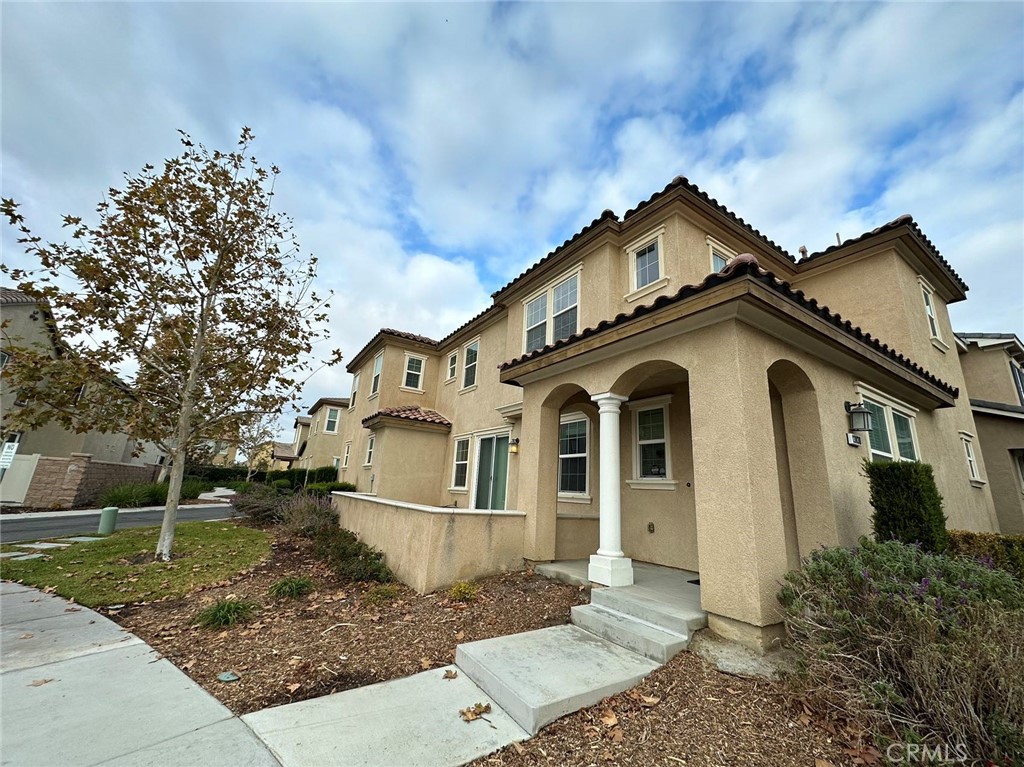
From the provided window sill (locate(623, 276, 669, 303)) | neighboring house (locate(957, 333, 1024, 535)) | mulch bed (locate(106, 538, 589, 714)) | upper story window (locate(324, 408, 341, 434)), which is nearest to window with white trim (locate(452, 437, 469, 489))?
mulch bed (locate(106, 538, 589, 714))

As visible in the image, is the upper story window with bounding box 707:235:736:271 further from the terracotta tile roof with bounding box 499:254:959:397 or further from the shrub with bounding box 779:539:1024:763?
the shrub with bounding box 779:539:1024:763

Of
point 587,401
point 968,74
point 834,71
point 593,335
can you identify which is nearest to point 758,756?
point 593,335

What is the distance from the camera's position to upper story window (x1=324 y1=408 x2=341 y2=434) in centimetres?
2798

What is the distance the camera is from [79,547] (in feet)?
29.0

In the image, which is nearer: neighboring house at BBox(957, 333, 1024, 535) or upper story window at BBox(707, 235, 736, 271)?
upper story window at BBox(707, 235, 736, 271)

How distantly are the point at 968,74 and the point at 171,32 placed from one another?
1392 centimetres

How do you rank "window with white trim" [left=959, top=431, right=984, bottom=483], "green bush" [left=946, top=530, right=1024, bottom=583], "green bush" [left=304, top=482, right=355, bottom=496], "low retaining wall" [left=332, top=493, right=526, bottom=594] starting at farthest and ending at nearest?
"green bush" [left=304, top=482, right=355, bottom=496]
"window with white trim" [left=959, top=431, right=984, bottom=483]
"low retaining wall" [left=332, top=493, right=526, bottom=594]
"green bush" [left=946, top=530, right=1024, bottom=583]

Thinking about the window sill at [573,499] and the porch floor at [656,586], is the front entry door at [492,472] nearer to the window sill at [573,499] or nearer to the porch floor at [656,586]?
the window sill at [573,499]

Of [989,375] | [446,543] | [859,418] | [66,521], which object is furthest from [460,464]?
[989,375]

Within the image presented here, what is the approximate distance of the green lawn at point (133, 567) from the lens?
20.5ft

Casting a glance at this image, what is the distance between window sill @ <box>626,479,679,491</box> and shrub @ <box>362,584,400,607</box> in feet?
15.9

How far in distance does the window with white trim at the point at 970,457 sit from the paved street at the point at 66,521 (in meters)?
23.0

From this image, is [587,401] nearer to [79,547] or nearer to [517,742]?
[517,742]

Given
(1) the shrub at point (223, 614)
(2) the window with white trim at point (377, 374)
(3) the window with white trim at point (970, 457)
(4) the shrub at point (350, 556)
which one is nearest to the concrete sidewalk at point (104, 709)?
(1) the shrub at point (223, 614)
